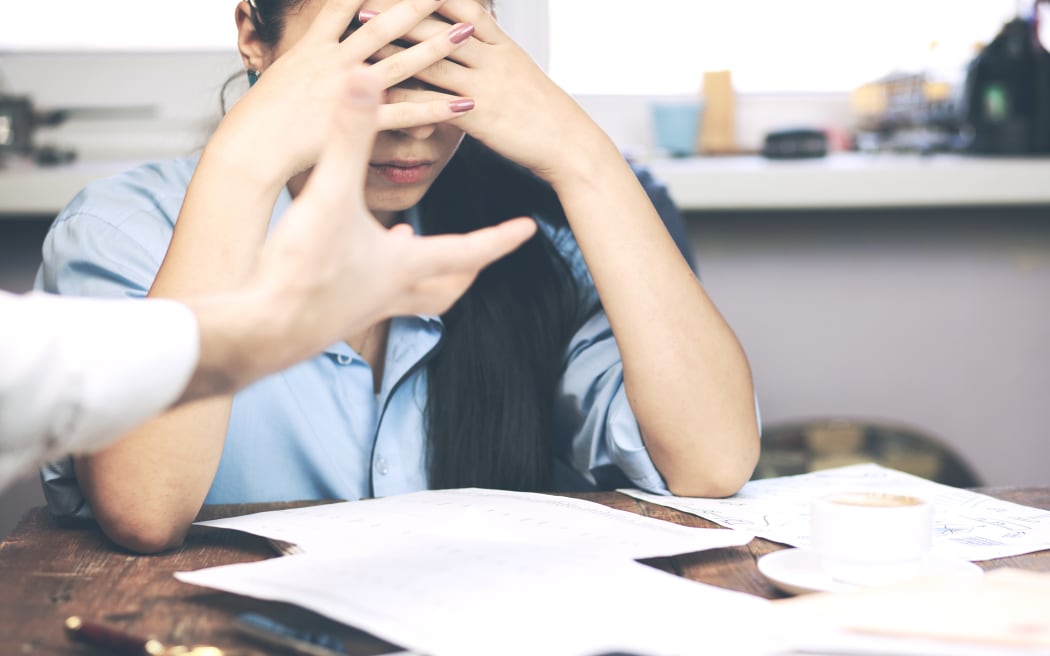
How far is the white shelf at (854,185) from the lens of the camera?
71.0 inches

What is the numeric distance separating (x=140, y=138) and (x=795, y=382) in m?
1.29

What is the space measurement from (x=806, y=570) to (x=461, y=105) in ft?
1.67

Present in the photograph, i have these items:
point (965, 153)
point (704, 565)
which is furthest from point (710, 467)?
point (965, 153)

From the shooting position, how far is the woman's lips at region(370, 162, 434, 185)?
989mm

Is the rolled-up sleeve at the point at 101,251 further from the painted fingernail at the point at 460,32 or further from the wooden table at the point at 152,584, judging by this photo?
the painted fingernail at the point at 460,32

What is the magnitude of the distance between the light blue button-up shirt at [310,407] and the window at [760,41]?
1.18 meters

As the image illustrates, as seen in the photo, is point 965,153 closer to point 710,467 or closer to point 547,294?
point 547,294

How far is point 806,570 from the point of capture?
65cm

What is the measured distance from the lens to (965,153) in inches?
79.3

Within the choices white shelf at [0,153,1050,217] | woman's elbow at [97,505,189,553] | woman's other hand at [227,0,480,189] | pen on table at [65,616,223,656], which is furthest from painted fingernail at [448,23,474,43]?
white shelf at [0,153,1050,217]

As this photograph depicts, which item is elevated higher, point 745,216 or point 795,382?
point 745,216

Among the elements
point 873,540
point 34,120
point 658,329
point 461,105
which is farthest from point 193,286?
point 34,120

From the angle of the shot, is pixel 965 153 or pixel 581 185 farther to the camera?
pixel 965 153

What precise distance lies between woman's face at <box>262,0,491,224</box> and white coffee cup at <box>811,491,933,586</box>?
1.71 feet
